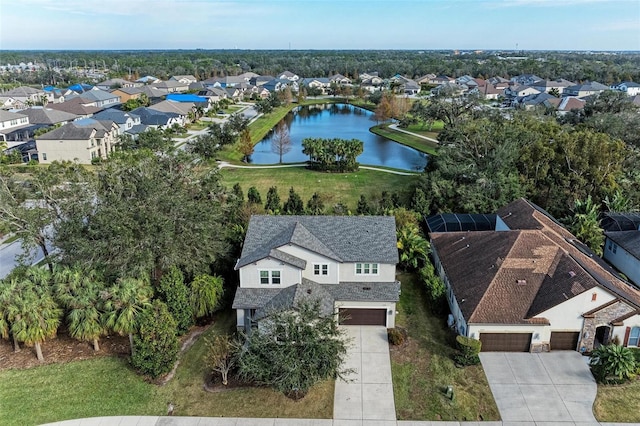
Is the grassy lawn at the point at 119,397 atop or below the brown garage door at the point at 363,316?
below

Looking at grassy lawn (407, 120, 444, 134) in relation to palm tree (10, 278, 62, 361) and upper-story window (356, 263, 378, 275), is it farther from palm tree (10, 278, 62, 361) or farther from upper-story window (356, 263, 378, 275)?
palm tree (10, 278, 62, 361)

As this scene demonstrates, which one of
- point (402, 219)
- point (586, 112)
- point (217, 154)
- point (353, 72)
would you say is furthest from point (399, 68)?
point (402, 219)

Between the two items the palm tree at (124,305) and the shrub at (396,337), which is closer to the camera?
the palm tree at (124,305)

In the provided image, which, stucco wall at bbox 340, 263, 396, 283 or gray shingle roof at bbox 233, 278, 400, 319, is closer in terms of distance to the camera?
gray shingle roof at bbox 233, 278, 400, 319

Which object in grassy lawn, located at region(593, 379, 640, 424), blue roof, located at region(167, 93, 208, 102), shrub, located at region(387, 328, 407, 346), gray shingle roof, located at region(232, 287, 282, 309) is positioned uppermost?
blue roof, located at region(167, 93, 208, 102)

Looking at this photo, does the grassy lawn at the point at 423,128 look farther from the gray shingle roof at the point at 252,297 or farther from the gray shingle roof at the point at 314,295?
the gray shingle roof at the point at 252,297

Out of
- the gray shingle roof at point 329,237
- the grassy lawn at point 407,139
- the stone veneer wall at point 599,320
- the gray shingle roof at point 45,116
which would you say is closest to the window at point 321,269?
the gray shingle roof at point 329,237

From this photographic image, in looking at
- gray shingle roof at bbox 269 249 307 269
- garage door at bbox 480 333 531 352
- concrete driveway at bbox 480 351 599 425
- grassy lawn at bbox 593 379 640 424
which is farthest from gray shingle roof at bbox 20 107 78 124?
grassy lawn at bbox 593 379 640 424

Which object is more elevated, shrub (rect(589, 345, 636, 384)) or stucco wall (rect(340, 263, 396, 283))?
stucco wall (rect(340, 263, 396, 283))
